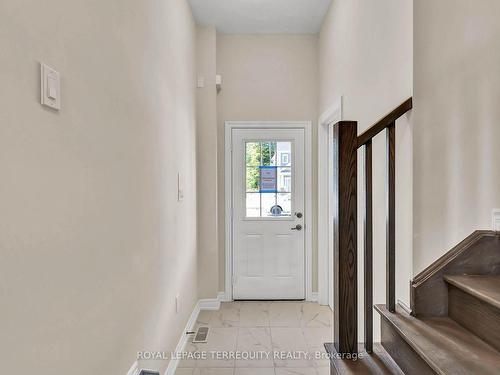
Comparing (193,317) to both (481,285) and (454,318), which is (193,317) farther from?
(481,285)

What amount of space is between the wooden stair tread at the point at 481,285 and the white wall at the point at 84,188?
125 cm

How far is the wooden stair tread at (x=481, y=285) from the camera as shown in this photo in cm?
109

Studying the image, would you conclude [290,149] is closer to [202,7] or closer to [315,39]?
[315,39]

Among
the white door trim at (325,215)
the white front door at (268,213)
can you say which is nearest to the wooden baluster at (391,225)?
the white door trim at (325,215)

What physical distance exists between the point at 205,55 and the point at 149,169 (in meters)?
2.11

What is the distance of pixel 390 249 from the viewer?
1552 mm

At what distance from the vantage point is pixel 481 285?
3.98ft

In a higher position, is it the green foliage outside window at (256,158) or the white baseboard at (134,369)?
the green foliage outside window at (256,158)

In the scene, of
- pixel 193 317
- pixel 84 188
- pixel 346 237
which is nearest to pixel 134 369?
pixel 84 188

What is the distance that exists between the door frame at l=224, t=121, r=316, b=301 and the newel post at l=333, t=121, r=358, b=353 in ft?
7.44

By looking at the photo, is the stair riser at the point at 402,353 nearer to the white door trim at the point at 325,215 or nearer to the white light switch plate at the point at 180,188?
the white light switch plate at the point at 180,188

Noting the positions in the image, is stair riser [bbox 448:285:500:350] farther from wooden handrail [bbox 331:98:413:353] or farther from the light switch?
the light switch

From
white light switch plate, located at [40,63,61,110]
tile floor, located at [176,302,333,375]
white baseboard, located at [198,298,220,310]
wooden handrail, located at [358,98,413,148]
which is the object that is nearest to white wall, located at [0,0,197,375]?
white light switch plate, located at [40,63,61,110]

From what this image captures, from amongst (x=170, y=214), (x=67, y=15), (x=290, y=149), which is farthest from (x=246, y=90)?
(x=67, y=15)
